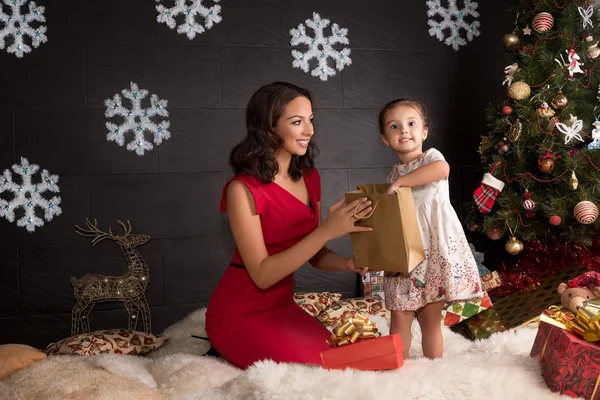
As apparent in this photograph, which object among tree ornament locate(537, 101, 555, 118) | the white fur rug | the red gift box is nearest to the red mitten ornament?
tree ornament locate(537, 101, 555, 118)

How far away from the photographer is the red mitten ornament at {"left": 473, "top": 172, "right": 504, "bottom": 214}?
12.4ft

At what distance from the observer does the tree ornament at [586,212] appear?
3406mm

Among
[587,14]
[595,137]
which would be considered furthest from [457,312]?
[587,14]

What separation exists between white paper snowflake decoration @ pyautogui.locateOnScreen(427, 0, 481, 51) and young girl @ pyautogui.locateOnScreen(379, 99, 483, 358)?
2.11 meters

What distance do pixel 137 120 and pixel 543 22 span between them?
2.49 m

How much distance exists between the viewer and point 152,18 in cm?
396

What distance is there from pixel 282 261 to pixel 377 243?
35 centimetres

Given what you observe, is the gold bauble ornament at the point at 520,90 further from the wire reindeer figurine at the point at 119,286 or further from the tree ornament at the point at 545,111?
the wire reindeer figurine at the point at 119,286

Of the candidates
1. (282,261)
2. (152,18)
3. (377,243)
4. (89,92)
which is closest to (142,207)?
(89,92)

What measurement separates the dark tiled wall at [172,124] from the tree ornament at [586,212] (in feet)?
3.52

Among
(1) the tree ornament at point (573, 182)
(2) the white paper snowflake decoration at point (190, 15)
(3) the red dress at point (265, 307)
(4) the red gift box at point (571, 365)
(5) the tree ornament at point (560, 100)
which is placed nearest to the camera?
(4) the red gift box at point (571, 365)

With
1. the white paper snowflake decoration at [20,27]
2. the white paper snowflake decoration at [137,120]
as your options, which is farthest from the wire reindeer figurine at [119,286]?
the white paper snowflake decoration at [20,27]

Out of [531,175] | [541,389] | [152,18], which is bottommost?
[541,389]

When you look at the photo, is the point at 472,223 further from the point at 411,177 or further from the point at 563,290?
the point at 411,177
